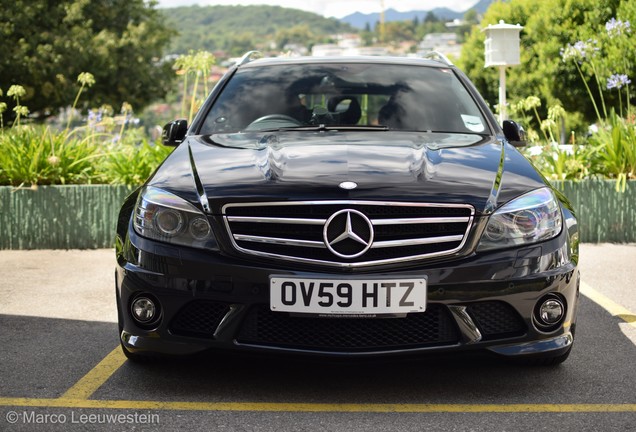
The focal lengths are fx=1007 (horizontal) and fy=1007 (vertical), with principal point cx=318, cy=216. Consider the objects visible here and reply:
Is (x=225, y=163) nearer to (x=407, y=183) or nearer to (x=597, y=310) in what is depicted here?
(x=407, y=183)

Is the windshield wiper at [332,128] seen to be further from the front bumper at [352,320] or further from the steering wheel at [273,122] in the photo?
the front bumper at [352,320]

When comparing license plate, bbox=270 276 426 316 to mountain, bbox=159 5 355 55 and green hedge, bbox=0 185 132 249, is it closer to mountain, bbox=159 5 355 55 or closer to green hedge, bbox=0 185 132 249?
green hedge, bbox=0 185 132 249

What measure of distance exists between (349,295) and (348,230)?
253mm

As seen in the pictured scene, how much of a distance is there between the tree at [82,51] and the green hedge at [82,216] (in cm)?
3145

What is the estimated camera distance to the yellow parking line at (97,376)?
13.7 feet

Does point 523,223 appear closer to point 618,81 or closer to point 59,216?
point 59,216

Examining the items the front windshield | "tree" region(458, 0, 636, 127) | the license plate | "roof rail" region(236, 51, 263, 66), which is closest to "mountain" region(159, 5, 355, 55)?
"tree" region(458, 0, 636, 127)

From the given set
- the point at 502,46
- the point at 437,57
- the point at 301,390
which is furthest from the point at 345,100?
the point at 502,46

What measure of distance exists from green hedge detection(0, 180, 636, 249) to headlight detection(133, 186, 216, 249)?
4.91 m

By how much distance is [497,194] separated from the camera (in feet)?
13.3

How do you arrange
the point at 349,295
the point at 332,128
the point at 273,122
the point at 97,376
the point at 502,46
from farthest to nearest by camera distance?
the point at 502,46
the point at 273,122
the point at 332,128
the point at 97,376
the point at 349,295

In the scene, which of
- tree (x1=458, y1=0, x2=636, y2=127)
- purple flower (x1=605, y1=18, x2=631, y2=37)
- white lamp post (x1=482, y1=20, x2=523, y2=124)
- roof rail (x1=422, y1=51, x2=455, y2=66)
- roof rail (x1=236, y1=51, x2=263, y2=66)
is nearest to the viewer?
roof rail (x1=236, y1=51, x2=263, y2=66)

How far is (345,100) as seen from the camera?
224 inches

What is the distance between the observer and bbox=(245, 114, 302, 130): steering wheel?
527 cm
